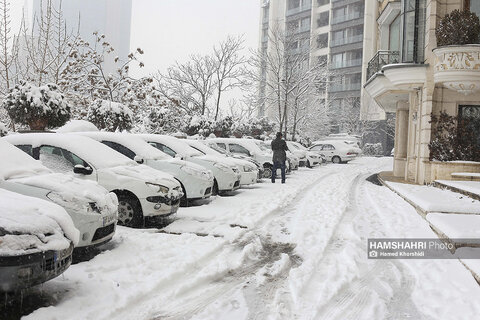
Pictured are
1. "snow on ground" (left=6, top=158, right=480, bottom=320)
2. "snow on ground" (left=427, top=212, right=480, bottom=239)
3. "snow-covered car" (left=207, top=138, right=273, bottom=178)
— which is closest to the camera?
"snow on ground" (left=6, top=158, right=480, bottom=320)

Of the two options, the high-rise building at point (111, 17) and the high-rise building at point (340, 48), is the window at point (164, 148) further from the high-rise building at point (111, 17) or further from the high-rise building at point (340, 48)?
the high-rise building at point (111, 17)

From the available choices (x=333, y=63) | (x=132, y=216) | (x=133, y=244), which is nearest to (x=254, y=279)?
(x=133, y=244)

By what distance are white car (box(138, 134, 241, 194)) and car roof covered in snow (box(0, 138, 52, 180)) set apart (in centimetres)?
477

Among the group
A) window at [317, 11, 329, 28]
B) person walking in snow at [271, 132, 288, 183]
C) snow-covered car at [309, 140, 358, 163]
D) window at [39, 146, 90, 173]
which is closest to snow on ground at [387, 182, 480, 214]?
person walking in snow at [271, 132, 288, 183]

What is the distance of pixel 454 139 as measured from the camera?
13.5 meters

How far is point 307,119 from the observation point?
1564 inches

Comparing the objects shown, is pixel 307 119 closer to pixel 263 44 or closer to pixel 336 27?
pixel 336 27

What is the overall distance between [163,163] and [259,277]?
4720 mm

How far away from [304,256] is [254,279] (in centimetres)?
118

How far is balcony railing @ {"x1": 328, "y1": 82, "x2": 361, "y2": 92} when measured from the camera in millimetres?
54866

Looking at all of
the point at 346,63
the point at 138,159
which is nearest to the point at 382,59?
the point at 138,159

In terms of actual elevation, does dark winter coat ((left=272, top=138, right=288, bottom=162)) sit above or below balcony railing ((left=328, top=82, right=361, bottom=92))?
below

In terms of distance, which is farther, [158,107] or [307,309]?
[158,107]

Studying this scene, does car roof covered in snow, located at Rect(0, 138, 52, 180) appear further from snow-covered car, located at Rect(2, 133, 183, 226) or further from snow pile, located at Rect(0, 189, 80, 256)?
snow pile, located at Rect(0, 189, 80, 256)
